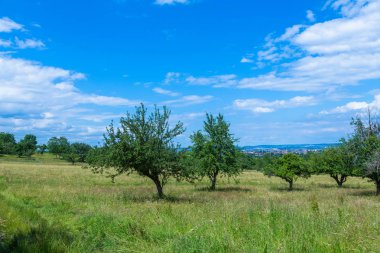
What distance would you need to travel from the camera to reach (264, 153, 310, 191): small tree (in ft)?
124

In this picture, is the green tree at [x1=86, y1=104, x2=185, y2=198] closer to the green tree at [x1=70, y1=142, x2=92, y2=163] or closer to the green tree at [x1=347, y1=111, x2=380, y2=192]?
the green tree at [x1=347, y1=111, x2=380, y2=192]

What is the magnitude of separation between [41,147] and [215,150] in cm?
14423

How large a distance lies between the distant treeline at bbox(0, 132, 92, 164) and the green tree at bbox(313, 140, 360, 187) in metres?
94.6

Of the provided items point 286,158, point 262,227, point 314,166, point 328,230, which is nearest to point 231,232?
point 262,227

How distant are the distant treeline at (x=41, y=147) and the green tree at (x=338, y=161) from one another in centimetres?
9459

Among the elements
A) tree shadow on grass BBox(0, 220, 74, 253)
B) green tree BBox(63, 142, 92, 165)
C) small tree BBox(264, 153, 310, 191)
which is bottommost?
tree shadow on grass BBox(0, 220, 74, 253)

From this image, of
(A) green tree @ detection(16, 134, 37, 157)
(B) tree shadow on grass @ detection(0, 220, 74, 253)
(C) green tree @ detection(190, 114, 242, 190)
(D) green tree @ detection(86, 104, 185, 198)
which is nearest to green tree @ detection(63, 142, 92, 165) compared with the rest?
(A) green tree @ detection(16, 134, 37, 157)

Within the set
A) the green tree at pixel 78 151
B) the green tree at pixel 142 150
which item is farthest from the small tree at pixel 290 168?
the green tree at pixel 78 151

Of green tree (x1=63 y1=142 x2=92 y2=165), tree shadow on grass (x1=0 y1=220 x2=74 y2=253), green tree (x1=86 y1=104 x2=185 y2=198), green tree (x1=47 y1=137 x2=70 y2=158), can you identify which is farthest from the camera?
green tree (x1=47 y1=137 x2=70 y2=158)

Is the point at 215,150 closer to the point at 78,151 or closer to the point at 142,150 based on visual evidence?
the point at 142,150

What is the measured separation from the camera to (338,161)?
3825 centimetres

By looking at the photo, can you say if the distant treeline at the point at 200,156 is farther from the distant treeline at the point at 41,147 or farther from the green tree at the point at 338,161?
the distant treeline at the point at 41,147

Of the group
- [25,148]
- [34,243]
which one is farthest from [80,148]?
[34,243]

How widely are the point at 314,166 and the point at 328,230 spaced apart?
113 ft
